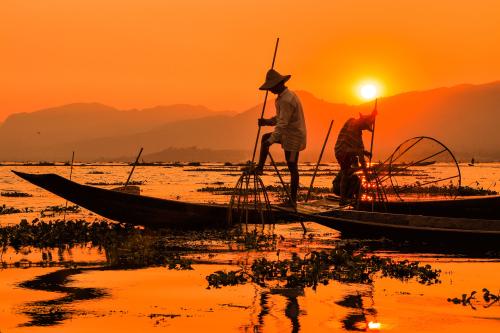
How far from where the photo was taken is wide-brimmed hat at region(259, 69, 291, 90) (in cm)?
1709

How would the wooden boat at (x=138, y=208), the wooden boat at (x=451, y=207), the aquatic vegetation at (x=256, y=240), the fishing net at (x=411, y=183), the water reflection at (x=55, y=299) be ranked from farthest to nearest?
the fishing net at (x=411, y=183), the wooden boat at (x=451, y=207), the wooden boat at (x=138, y=208), the aquatic vegetation at (x=256, y=240), the water reflection at (x=55, y=299)

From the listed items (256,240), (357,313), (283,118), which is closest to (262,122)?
(283,118)

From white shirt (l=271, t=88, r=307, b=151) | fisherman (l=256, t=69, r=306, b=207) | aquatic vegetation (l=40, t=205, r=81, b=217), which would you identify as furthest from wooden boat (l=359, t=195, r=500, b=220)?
aquatic vegetation (l=40, t=205, r=81, b=217)

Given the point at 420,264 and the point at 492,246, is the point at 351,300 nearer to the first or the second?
the point at 420,264

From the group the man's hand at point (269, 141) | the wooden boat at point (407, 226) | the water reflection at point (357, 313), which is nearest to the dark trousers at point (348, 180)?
the man's hand at point (269, 141)

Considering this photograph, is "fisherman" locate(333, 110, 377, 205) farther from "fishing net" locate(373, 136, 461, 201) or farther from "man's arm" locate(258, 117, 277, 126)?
"man's arm" locate(258, 117, 277, 126)

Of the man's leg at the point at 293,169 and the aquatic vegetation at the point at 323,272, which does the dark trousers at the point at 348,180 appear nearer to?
the man's leg at the point at 293,169

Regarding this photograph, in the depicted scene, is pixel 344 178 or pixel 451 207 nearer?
pixel 451 207

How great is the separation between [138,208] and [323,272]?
632 cm

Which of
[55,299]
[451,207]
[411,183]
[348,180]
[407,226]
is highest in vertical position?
[411,183]

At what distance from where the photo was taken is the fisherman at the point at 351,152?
19.6 metres

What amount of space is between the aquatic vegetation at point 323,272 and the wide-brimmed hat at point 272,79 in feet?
16.5

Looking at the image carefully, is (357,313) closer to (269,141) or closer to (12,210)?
(269,141)

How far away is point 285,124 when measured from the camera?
57.2ft
